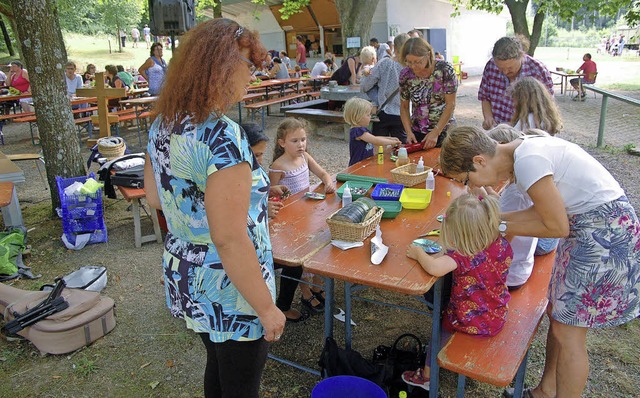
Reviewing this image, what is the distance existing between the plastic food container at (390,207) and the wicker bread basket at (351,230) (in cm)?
27

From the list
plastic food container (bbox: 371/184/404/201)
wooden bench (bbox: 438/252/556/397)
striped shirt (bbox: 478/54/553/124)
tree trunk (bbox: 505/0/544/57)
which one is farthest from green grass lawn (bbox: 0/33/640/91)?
wooden bench (bbox: 438/252/556/397)

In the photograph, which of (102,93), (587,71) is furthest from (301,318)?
(587,71)

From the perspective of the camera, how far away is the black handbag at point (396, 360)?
2404mm

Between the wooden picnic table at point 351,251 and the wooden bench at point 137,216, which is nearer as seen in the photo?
the wooden picnic table at point 351,251

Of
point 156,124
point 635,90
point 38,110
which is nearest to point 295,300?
point 156,124

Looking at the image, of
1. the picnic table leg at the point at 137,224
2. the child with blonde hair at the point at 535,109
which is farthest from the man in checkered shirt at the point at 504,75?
the picnic table leg at the point at 137,224

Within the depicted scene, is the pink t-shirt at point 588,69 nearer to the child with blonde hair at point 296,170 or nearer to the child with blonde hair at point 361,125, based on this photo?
the child with blonde hair at point 361,125

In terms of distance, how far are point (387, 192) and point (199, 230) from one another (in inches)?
69.2

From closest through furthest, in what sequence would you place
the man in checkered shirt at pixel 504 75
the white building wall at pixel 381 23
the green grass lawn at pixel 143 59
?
the man in checkered shirt at pixel 504 75, the white building wall at pixel 381 23, the green grass lawn at pixel 143 59

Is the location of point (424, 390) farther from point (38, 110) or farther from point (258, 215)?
point (38, 110)

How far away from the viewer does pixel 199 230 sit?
4.56 ft

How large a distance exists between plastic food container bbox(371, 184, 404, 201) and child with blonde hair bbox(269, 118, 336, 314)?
0.38m

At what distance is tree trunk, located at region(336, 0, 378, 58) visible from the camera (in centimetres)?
1088

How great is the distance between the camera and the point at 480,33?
22.5m
